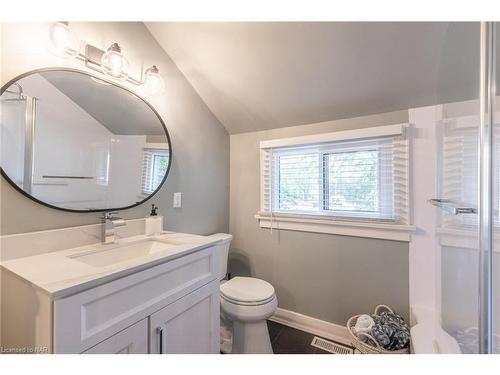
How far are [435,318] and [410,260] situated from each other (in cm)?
33

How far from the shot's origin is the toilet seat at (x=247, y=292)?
1340 mm

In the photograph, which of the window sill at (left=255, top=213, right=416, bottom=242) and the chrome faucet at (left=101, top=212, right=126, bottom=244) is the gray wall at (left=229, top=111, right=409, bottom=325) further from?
the chrome faucet at (left=101, top=212, right=126, bottom=244)

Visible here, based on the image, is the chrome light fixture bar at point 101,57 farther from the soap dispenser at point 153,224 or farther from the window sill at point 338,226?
the window sill at point 338,226

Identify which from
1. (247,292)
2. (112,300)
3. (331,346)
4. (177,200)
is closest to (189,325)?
(112,300)

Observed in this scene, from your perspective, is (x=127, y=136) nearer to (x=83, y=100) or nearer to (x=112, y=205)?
(x=83, y=100)

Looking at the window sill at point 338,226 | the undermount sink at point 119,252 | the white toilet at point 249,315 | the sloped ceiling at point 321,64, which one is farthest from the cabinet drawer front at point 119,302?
the sloped ceiling at point 321,64

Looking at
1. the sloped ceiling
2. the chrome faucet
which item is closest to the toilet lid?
the chrome faucet

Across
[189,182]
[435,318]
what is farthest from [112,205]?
[435,318]

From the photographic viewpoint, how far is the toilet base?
1.36 metres

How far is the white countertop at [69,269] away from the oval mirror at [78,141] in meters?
0.23

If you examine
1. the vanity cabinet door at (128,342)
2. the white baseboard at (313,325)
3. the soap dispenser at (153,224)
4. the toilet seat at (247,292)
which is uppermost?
the soap dispenser at (153,224)
